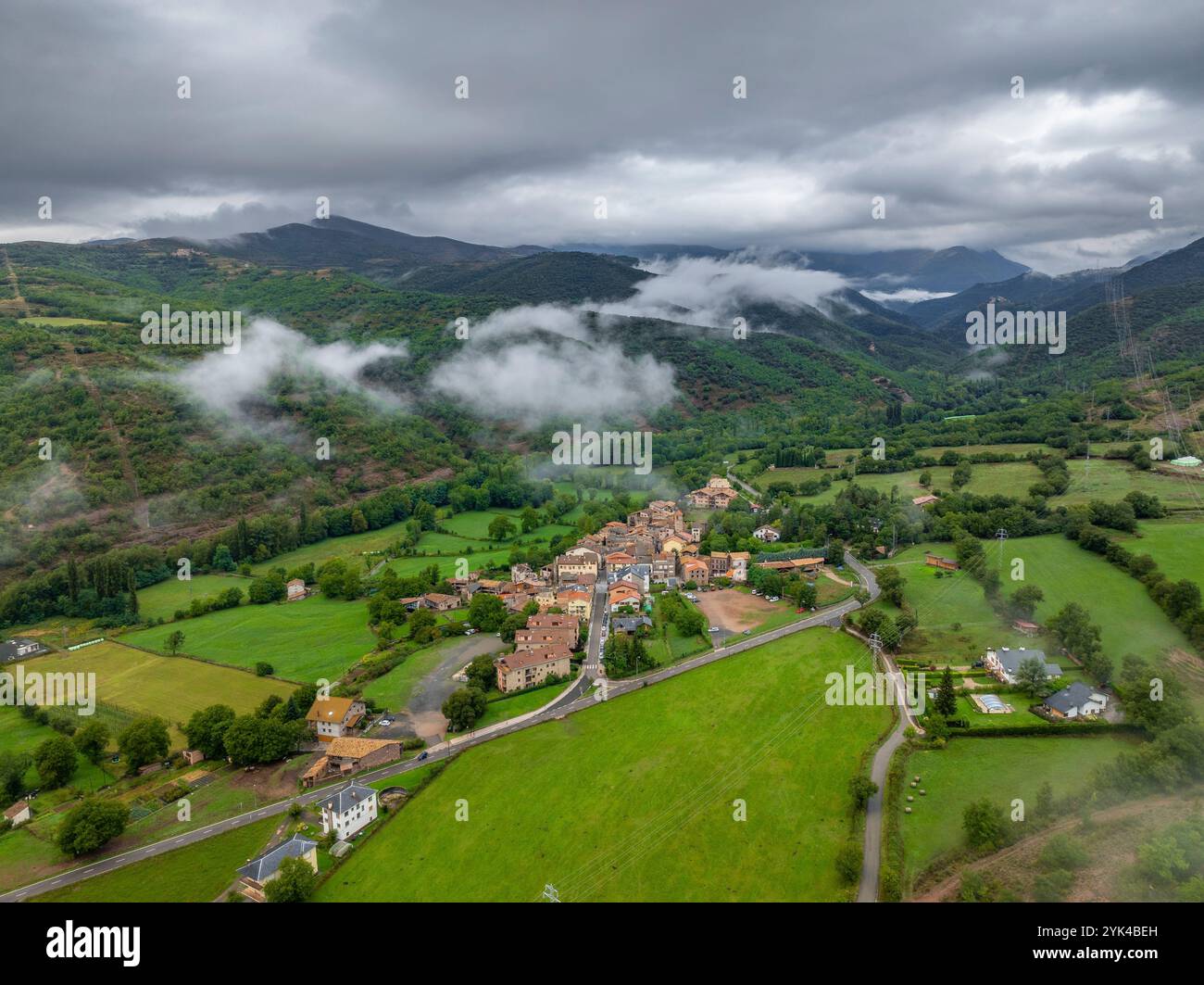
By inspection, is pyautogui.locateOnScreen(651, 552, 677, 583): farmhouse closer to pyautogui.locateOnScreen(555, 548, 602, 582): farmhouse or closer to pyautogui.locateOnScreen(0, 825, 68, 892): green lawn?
pyautogui.locateOnScreen(555, 548, 602, 582): farmhouse

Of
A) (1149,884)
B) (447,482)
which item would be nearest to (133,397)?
(447,482)

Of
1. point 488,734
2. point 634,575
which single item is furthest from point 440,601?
point 488,734

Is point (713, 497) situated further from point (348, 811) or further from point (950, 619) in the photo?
point (348, 811)

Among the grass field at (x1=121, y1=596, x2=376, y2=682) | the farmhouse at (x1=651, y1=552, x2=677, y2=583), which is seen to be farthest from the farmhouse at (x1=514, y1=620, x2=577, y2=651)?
the farmhouse at (x1=651, y1=552, x2=677, y2=583)

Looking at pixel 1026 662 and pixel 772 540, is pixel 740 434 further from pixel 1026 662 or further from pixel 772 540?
pixel 1026 662

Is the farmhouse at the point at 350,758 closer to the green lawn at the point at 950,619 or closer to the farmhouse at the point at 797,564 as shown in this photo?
the green lawn at the point at 950,619
